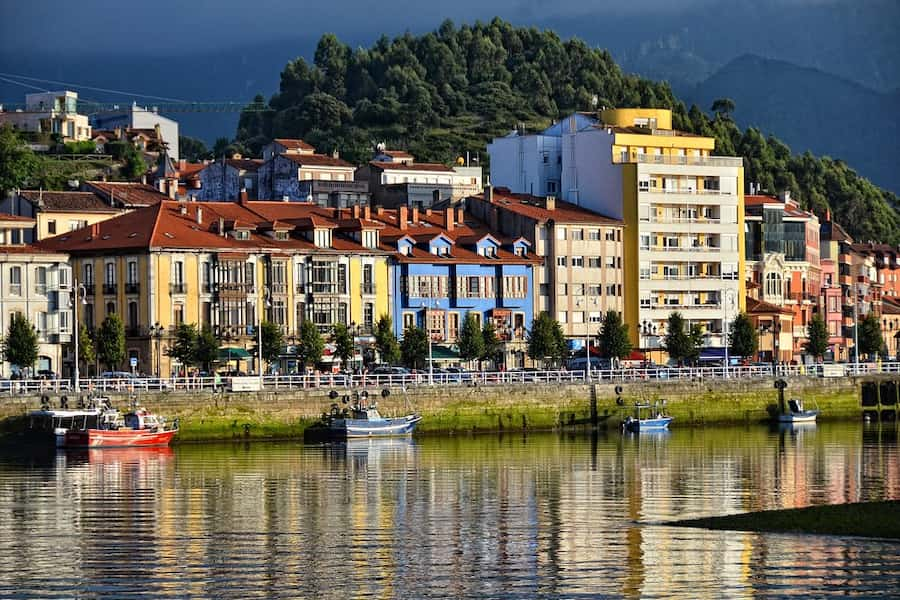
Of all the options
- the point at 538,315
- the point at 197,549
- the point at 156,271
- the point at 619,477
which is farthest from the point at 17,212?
the point at 197,549

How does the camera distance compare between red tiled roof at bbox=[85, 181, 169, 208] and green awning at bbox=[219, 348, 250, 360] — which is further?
red tiled roof at bbox=[85, 181, 169, 208]

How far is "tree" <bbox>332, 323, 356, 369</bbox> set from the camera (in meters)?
122

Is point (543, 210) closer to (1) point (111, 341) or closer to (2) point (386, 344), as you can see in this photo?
(2) point (386, 344)

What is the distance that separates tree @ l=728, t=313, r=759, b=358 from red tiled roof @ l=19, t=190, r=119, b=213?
4112 cm

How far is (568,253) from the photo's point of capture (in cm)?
14350

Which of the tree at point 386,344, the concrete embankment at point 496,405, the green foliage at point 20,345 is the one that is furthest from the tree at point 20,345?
the tree at point 386,344

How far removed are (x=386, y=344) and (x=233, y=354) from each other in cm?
844

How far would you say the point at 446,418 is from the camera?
110000 millimetres

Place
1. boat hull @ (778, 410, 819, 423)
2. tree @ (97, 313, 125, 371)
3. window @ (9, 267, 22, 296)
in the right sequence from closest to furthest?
1. tree @ (97, 313, 125, 371)
2. window @ (9, 267, 22, 296)
3. boat hull @ (778, 410, 819, 423)

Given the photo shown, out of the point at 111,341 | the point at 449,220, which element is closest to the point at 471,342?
the point at 449,220

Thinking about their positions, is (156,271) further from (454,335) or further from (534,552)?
(534,552)

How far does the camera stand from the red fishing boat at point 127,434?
96.2m

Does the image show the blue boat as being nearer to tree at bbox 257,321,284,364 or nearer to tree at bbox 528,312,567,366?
tree at bbox 528,312,567,366

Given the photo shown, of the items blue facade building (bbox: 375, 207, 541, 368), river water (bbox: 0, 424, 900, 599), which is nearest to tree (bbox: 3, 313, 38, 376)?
river water (bbox: 0, 424, 900, 599)
